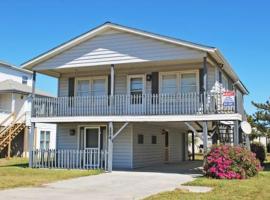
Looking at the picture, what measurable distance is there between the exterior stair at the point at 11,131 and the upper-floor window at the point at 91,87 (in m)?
9.37

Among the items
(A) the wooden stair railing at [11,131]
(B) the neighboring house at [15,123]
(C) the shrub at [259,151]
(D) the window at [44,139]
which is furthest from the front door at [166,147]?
(D) the window at [44,139]

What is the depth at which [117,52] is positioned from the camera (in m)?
20.0

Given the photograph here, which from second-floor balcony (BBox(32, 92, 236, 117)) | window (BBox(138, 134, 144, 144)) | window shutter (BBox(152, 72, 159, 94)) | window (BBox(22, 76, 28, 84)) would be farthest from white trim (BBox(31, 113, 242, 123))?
window (BBox(22, 76, 28, 84))

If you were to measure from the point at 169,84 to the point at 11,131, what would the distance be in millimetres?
14928

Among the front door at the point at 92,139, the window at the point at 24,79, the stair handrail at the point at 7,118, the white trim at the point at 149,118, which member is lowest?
the front door at the point at 92,139

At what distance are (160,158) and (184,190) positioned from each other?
13137mm

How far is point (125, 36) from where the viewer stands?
796 inches

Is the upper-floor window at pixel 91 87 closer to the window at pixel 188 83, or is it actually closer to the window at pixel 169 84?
the window at pixel 169 84

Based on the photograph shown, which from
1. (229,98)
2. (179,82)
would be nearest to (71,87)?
(179,82)

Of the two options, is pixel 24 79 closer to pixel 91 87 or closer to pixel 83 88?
pixel 83 88

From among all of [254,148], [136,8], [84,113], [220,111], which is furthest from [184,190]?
[254,148]

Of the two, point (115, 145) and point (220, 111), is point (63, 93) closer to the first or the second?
point (115, 145)

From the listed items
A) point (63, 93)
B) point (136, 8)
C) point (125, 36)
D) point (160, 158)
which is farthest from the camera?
point (160, 158)

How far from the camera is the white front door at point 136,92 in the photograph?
2050 cm
